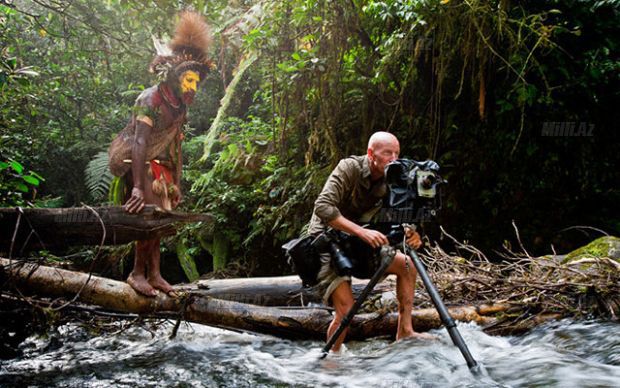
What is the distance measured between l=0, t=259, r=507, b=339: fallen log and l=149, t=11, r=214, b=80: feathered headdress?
1.85 meters

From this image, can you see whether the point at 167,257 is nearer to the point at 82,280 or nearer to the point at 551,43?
the point at 82,280

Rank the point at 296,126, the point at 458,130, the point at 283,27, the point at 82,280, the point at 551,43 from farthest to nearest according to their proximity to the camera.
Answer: the point at 296,126, the point at 283,27, the point at 458,130, the point at 551,43, the point at 82,280

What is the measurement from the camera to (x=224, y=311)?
3.88 metres

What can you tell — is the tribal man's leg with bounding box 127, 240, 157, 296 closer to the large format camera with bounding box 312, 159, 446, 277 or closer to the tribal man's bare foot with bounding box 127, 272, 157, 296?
the tribal man's bare foot with bounding box 127, 272, 157, 296

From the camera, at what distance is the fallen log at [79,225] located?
10.2 ft

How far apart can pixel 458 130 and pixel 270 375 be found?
4501mm

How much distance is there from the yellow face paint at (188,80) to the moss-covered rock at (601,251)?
390 centimetres

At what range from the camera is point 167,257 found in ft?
37.2

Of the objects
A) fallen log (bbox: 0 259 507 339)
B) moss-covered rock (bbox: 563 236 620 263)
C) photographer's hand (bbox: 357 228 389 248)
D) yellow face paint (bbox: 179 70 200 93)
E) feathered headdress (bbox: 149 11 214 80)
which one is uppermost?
feathered headdress (bbox: 149 11 214 80)

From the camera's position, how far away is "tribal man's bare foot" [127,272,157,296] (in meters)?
3.71

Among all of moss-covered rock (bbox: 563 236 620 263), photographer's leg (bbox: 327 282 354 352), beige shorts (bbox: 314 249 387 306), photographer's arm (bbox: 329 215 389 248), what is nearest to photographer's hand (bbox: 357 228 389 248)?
photographer's arm (bbox: 329 215 389 248)

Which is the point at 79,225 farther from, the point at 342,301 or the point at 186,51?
the point at 342,301

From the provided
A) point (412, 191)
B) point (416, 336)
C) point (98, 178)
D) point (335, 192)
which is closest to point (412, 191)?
point (412, 191)

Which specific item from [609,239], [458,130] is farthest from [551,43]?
[609,239]
